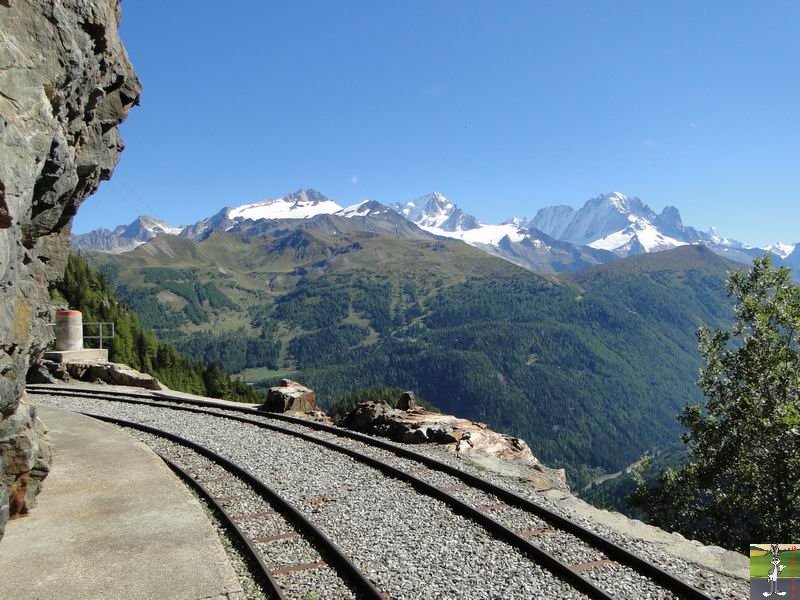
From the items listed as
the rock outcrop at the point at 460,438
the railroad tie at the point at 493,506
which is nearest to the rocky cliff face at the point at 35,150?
the railroad tie at the point at 493,506

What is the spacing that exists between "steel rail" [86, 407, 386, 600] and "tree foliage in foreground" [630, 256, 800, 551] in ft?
55.1

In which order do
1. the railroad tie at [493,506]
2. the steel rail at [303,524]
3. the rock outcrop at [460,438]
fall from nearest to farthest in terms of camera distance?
the steel rail at [303,524] → the railroad tie at [493,506] → the rock outcrop at [460,438]

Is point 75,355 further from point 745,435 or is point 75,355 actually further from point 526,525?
point 745,435

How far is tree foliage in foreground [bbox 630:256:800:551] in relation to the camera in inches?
787

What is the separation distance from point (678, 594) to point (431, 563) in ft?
13.3

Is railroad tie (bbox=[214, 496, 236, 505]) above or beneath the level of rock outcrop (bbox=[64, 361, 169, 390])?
beneath

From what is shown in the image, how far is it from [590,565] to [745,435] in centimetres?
1634

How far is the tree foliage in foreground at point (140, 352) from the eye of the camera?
294 feet

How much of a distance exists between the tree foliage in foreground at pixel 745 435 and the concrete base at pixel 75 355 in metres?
35.3

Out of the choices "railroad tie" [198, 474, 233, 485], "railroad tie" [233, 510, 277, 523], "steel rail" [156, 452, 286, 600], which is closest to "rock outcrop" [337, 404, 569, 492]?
"railroad tie" [233, 510, 277, 523]

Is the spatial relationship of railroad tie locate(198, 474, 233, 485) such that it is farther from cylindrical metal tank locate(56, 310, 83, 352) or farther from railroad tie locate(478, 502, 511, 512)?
cylindrical metal tank locate(56, 310, 83, 352)

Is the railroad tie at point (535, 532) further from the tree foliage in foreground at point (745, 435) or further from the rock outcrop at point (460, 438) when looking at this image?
the tree foliage in foreground at point (745, 435)

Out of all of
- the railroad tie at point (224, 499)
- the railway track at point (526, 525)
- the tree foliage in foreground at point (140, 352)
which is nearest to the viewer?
the railway track at point (526, 525)

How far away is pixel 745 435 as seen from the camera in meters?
21.8
